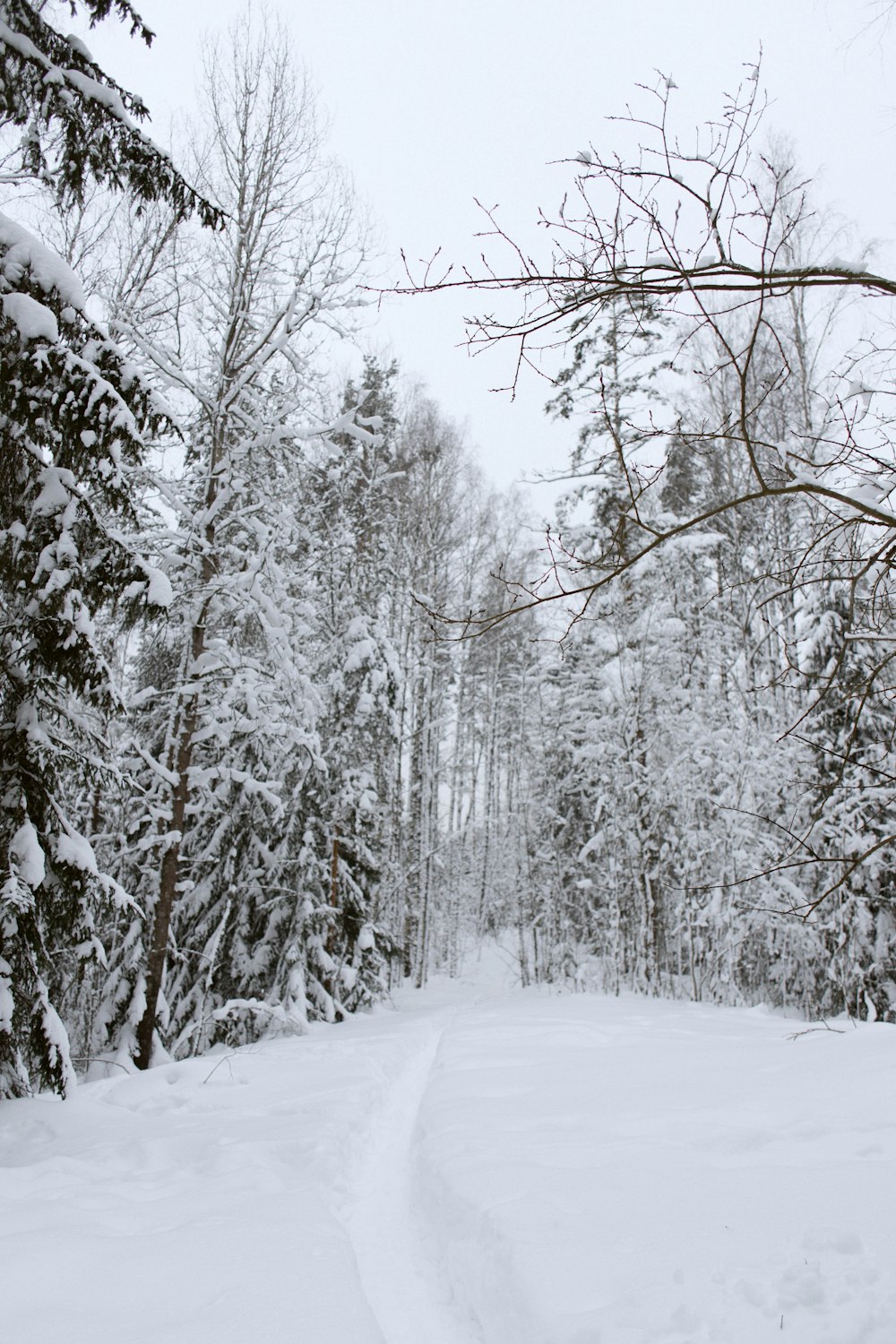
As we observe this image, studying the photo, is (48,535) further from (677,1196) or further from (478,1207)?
(677,1196)

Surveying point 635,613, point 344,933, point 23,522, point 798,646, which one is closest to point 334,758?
point 344,933

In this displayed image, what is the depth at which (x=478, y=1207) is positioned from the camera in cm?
360

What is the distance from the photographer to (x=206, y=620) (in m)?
9.41

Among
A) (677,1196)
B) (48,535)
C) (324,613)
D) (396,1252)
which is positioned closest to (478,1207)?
(396,1252)

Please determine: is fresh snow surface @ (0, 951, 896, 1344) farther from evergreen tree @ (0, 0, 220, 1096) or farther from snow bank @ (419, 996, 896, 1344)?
evergreen tree @ (0, 0, 220, 1096)

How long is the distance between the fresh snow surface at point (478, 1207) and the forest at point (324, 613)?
1268 mm

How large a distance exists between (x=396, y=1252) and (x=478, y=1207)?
463 mm

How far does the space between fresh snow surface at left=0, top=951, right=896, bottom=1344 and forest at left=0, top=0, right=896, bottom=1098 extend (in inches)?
49.9

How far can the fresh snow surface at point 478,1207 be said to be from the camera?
2.60m

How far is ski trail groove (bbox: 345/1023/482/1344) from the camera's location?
→ 299 centimetres

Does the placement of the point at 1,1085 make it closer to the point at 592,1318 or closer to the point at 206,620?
the point at 592,1318

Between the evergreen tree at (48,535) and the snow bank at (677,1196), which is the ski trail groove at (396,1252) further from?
the evergreen tree at (48,535)

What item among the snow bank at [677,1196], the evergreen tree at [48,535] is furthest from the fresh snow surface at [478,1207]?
the evergreen tree at [48,535]

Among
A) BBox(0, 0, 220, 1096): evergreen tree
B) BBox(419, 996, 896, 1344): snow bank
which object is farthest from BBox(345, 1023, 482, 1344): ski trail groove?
BBox(0, 0, 220, 1096): evergreen tree
